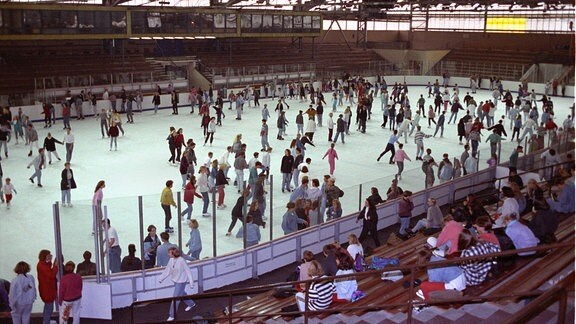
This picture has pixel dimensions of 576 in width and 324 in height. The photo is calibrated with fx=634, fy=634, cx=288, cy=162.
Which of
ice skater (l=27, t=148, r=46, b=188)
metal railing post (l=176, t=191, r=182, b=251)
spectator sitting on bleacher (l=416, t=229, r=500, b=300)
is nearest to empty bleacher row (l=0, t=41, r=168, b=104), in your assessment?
ice skater (l=27, t=148, r=46, b=188)

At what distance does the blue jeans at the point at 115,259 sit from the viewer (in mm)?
11219

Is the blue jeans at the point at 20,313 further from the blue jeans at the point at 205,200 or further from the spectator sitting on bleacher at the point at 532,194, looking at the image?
the spectator sitting on bleacher at the point at 532,194

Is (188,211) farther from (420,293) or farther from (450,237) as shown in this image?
(420,293)

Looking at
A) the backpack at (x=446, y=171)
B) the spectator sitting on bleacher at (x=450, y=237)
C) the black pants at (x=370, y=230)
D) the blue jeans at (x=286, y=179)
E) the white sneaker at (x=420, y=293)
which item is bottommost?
the black pants at (x=370, y=230)

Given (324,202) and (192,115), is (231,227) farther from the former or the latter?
(192,115)

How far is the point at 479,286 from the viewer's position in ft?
26.0

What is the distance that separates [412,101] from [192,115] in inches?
542

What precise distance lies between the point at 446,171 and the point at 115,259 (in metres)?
9.76

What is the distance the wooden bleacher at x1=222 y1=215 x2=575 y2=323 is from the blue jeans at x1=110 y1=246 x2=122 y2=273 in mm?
2448

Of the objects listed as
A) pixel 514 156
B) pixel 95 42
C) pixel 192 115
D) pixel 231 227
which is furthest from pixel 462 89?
pixel 231 227

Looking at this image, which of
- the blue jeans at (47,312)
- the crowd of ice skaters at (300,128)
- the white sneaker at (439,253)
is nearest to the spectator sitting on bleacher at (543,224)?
the white sneaker at (439,253)

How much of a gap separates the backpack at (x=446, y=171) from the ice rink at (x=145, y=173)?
2.54 feet

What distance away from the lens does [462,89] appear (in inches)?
1838

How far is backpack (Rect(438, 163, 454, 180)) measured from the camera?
57.0 ft
